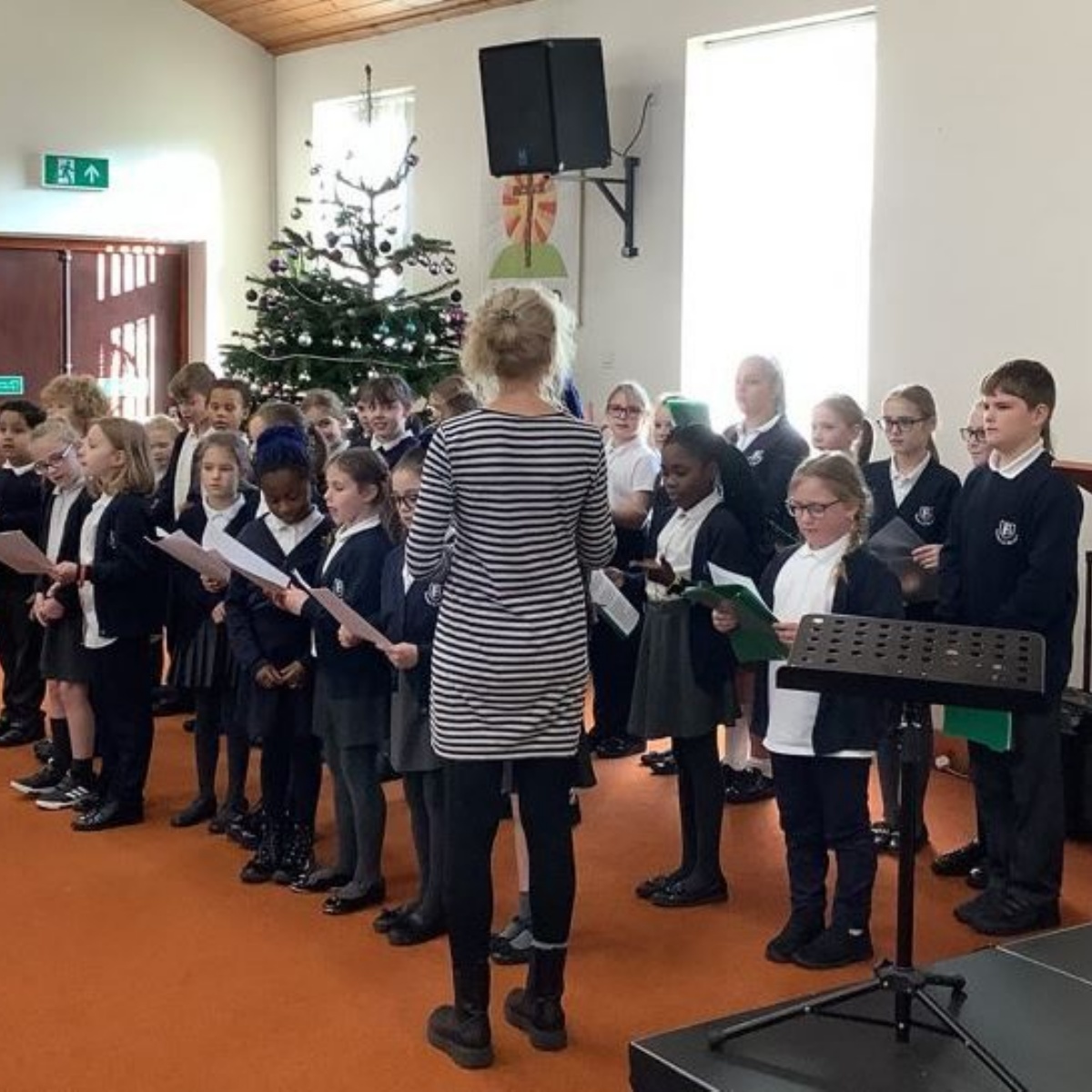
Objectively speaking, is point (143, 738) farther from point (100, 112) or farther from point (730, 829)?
point (100, 112)

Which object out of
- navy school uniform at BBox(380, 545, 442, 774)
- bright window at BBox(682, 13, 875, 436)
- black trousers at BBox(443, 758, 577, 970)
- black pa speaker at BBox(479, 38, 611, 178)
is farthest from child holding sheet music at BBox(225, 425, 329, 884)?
black pa speaker at BBox(479, 38, 611, 178)

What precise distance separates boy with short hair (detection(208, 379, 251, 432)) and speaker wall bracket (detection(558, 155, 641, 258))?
231 cm

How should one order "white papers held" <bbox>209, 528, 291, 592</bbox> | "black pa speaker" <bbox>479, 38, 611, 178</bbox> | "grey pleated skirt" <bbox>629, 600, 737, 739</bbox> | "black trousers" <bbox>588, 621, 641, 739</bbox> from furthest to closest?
"black pa speaker" <bbox>479, 38, 611, 178</bbox> < "black trousers" <bbox>588, 621, 641, 739</bbox> < "grey pleated skirt" <bbox>629, 600, 737, 739</bbox> < "white papers held" <bbox>209, 528, 291, 592</bbox>

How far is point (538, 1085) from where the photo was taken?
286cm

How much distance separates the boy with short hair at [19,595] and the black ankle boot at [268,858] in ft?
5.15

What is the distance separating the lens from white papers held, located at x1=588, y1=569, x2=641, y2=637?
3275mm

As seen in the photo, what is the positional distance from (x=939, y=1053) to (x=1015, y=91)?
3680 millimetres

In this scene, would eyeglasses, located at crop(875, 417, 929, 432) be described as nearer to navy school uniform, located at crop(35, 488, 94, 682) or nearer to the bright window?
the bright window

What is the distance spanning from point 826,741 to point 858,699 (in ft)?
0.40

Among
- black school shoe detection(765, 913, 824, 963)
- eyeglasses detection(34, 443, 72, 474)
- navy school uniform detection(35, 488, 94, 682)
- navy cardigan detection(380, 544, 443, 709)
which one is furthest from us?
eyeglasses detection(34, 443, 72, 474)

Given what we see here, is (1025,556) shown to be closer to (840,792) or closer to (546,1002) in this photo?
(840,792)

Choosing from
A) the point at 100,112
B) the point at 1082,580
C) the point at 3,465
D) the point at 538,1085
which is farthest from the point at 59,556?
the point at 100,112

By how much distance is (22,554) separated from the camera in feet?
14.3

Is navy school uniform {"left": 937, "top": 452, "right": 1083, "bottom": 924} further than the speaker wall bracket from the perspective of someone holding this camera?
No
